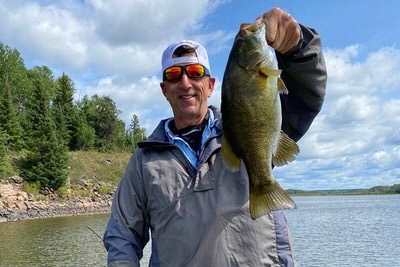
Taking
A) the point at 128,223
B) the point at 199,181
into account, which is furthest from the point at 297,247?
the point at 199,181

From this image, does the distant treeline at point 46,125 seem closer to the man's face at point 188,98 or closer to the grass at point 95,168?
the grass at point 95,168

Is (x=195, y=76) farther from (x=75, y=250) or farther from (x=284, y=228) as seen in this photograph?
(x=75, y=250)

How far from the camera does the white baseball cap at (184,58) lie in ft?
10.3

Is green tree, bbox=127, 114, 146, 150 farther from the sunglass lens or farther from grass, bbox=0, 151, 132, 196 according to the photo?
the sunglass lens

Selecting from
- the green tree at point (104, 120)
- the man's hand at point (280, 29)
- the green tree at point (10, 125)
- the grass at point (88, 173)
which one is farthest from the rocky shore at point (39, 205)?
the man's hand at point (280, 29)

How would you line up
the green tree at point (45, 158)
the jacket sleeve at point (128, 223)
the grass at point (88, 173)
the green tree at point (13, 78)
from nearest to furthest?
the jacket sleeve at point (128, 223), the green tree at point (45, 158), the grass at point (88, 173), the green tree at point (13, 78)

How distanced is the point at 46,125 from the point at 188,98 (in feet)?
162

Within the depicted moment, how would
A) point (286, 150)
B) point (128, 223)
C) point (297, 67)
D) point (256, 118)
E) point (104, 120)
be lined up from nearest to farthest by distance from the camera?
point (256, 118) → point (286, 150) → point (297, 67) → point (128, 223) → point (104, 120)

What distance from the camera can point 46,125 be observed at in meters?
49.7

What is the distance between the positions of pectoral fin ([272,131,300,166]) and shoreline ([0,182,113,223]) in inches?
1564

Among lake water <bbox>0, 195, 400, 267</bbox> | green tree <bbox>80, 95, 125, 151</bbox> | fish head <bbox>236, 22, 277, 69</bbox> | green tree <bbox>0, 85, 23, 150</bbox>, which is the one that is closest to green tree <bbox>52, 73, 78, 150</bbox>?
green tree <bbox>80, 95, 125, 151</bbox>

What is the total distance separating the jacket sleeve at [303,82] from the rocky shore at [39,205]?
39672mm

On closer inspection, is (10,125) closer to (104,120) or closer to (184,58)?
(104,120)

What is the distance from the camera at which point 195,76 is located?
3133 millimetres
